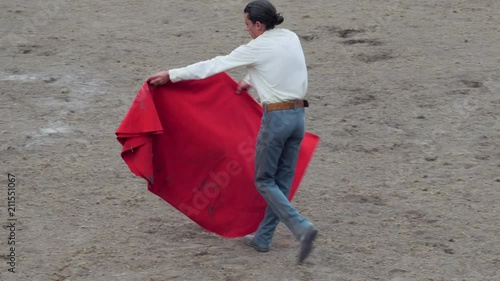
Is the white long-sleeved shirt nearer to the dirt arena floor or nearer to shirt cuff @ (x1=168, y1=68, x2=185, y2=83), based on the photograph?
shirt cuff @ (x1=168, y1=68, x2=185, y2=83)

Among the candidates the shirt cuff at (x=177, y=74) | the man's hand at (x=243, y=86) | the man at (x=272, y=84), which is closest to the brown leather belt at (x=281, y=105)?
the man at (x=272, y=84)

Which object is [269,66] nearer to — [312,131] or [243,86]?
[243,86]

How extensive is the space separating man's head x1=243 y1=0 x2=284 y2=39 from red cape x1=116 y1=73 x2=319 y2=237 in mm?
477

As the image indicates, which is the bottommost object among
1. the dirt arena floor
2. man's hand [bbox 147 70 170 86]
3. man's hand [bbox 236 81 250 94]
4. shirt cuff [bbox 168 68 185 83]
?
the dirt arena floor

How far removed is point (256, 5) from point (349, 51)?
4630 millimetres

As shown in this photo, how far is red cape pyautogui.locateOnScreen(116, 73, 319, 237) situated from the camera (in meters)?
6.40

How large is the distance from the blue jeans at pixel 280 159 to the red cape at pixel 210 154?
0.93 ft

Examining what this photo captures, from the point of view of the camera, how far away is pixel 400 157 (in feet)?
26.6

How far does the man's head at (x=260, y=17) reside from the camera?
600 centimetres

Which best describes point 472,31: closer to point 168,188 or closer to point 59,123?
point 59,123

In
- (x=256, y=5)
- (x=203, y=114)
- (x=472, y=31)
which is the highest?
(x=256, y=5)

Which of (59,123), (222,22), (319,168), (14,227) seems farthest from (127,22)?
(14,227)

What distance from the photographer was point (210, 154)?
646cm

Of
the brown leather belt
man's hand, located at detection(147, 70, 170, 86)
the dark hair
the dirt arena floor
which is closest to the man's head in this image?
the dark hair
